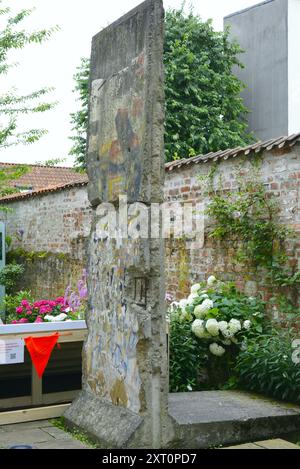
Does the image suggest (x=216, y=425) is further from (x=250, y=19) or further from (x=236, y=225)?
(x=250, y=19)

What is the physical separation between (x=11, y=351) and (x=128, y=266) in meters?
1.51

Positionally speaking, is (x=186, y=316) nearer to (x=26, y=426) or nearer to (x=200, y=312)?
(x=200, y=312)

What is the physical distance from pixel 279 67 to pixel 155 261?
47.7ft

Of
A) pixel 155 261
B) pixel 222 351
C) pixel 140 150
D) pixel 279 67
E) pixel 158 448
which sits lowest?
pixel 158 448

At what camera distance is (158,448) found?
5.17 meters

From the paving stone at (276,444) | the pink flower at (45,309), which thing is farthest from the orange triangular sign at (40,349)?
the paving stone at (276,444)

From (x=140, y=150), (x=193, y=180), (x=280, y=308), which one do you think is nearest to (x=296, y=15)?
(x=193, y=180)

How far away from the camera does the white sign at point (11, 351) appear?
5.92 m

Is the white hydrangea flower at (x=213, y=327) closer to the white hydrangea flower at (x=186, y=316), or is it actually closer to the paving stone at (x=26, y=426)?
the white hydrangea flower at (x=186, y=316)

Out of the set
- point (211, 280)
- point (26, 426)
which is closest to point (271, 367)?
point (211, 280)

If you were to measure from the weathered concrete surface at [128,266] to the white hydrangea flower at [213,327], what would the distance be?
1551 millimetres

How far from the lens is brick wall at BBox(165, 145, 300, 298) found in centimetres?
703

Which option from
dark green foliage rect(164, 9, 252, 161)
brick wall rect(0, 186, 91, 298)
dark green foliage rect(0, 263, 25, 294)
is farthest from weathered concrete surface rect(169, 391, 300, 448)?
dark green foliage rect(164, 9, 252, 161)

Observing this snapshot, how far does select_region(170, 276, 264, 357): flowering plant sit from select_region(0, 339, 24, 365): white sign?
6.50 ft
